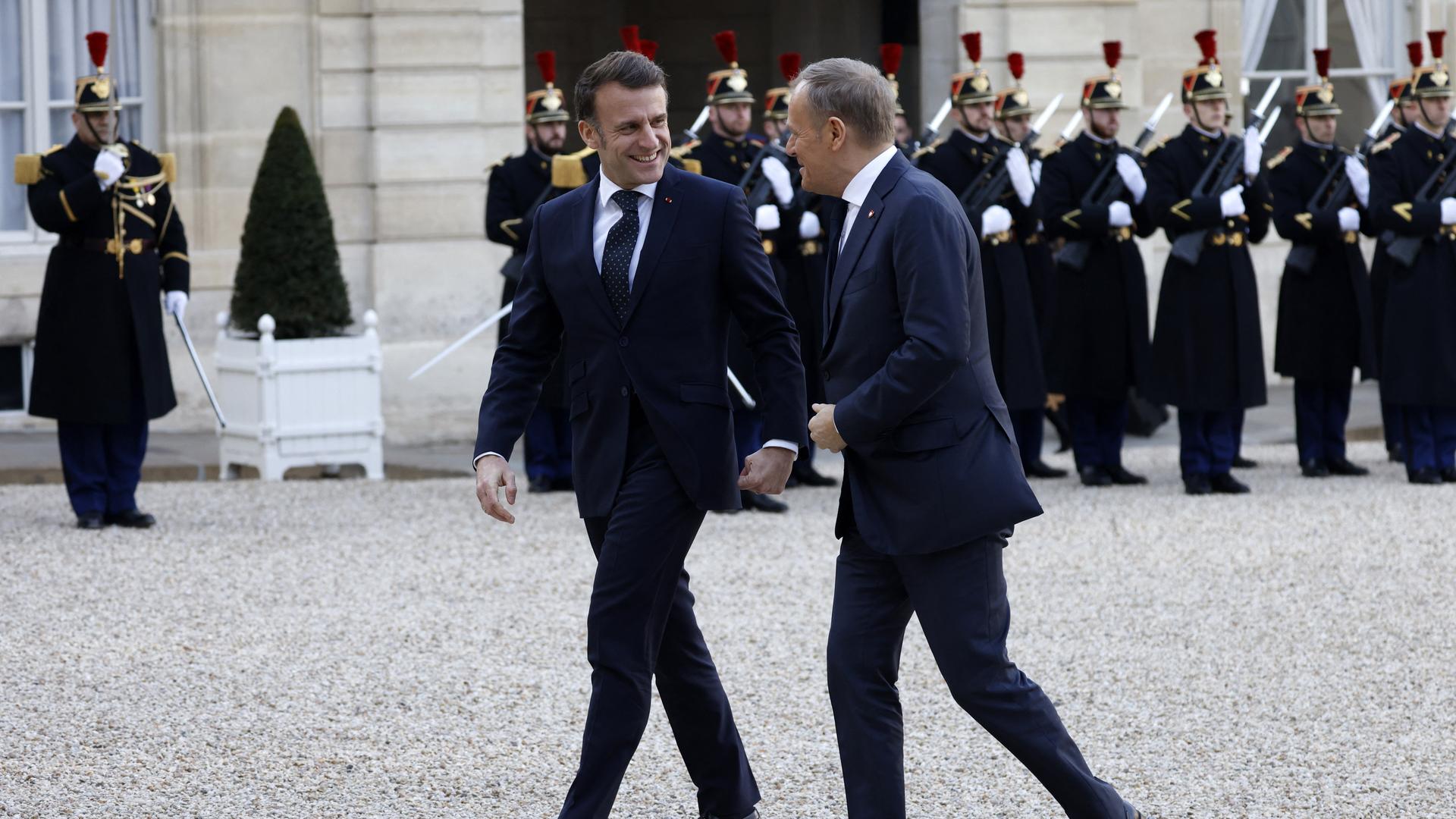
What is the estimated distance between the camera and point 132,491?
8.26 meters

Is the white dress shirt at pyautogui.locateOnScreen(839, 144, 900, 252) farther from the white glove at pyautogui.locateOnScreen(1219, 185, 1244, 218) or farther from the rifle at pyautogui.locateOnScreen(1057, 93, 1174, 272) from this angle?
the rifle at pyautogui.locateOnScreen(1057, 93, 1174, 272)

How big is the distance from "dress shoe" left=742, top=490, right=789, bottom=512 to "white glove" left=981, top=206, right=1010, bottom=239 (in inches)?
65.3

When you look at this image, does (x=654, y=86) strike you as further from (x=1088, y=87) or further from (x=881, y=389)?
(x=1088, y=87)

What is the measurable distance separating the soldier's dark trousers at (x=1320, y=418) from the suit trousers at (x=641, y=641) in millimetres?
6197

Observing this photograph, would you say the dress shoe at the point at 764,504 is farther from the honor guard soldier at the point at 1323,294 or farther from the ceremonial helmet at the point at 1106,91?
the honor guard soldier at the point at 1323,294

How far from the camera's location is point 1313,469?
9.59 meters

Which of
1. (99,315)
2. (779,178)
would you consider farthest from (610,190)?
(779,178)

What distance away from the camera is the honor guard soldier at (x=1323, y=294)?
9.59 metres

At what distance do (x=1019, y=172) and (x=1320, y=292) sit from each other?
156cm

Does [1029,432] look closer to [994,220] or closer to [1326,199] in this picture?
[994,220]

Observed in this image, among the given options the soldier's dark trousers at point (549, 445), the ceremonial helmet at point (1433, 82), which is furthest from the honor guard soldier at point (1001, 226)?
the soldier's dark trousers at point (549, 445)

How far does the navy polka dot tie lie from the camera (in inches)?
158

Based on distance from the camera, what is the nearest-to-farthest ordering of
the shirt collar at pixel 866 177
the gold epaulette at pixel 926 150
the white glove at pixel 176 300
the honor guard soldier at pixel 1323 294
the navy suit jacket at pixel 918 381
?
the navy suit jacket at pixel 918 381 → the shirt collar at pixel 866 177 → the white glove at pixel 176 300 → the honor guard soldier at pixel 1323 294 → the gold epaulette at pixel 926 150

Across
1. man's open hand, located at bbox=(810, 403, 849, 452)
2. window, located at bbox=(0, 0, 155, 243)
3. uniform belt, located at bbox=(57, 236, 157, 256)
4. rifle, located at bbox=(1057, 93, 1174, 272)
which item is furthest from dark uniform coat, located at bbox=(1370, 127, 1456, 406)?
window, located at bbox=(0, 0, 155, 243)
